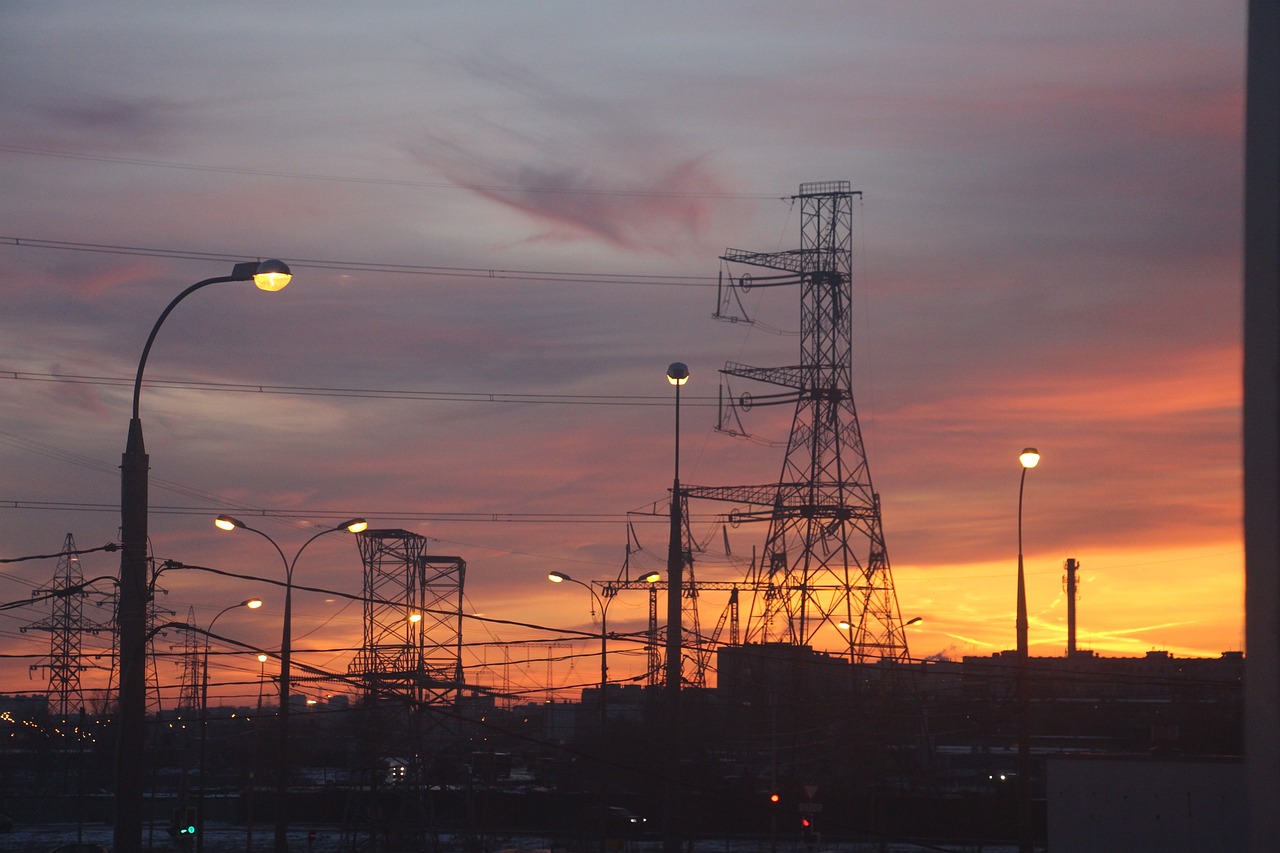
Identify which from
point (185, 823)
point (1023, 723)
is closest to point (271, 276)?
point (1023, 723)

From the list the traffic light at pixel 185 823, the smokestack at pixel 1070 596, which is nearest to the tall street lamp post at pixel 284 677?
the traffic light at pixel 185 823

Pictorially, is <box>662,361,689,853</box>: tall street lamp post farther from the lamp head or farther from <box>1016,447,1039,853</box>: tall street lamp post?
the lamp head

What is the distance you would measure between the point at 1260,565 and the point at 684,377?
26201 millimetres

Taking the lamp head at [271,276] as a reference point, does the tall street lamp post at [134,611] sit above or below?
below

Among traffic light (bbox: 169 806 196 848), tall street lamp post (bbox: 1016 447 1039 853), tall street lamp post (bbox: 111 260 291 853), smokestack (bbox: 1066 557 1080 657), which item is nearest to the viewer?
tall street lamp post (bbox: 111 260 291 853)

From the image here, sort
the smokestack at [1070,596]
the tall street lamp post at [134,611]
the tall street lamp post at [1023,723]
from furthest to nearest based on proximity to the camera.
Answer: the smokestack at [1070,596] → the tall street lamp post at [1023,723] → the tall street lamp post at [134,611]

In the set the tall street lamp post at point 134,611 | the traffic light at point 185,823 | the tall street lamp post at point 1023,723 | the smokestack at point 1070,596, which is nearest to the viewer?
the tall street lamp post at point 134,611

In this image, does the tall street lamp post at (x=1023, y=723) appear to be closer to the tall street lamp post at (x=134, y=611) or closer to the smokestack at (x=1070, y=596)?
the tall street lamp post at (x=134, y=611)

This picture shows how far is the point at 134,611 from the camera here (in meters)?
16.8

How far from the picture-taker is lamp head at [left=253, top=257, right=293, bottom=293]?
16750 millimetres

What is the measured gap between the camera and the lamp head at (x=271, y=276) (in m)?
16.8

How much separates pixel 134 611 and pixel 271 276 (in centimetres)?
461

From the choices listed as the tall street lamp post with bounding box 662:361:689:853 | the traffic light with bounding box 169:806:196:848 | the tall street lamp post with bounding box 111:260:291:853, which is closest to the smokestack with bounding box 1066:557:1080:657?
the traffic light with bounding box 169:806:196:848

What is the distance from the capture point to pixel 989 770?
3927 inches
